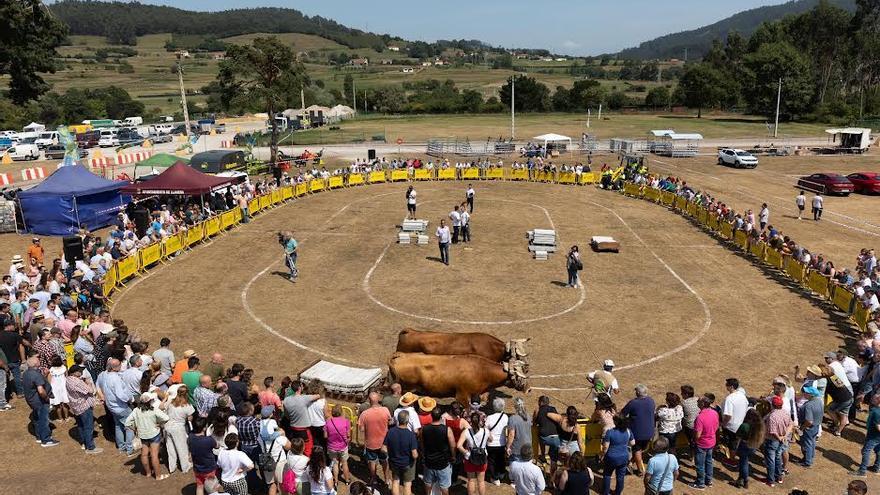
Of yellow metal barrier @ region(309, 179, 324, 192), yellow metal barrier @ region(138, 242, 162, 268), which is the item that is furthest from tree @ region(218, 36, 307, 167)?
yellow metal barrier @ region(138, 242, 162, 268)

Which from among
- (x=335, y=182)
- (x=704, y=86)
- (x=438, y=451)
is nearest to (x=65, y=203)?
(x=335, y=182)

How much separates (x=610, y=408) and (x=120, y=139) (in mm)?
69924

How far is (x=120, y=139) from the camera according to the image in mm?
67375

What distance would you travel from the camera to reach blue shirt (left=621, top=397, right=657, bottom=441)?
1058 cm

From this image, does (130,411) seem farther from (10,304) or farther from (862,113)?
(862,113)

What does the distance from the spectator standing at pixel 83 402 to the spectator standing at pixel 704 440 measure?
1090 centimetres

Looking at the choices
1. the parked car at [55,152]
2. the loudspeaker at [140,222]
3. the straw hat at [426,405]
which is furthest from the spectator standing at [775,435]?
the parked car at [55,152]

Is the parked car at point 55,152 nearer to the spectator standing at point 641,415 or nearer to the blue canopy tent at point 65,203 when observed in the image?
the blue canopy tent at point 65,203

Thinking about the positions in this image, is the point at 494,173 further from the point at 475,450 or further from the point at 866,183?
the point at 475,450

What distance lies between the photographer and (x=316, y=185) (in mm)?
39094

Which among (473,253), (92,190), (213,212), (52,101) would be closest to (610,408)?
(473,253)

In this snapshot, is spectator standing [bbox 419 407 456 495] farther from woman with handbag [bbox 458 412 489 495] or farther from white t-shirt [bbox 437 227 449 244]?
white t-shirt [bbox 437 227 449 244]

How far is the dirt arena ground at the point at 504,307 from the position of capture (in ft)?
41.6

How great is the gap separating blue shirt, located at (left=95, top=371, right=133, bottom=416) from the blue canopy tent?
66.6 feet
